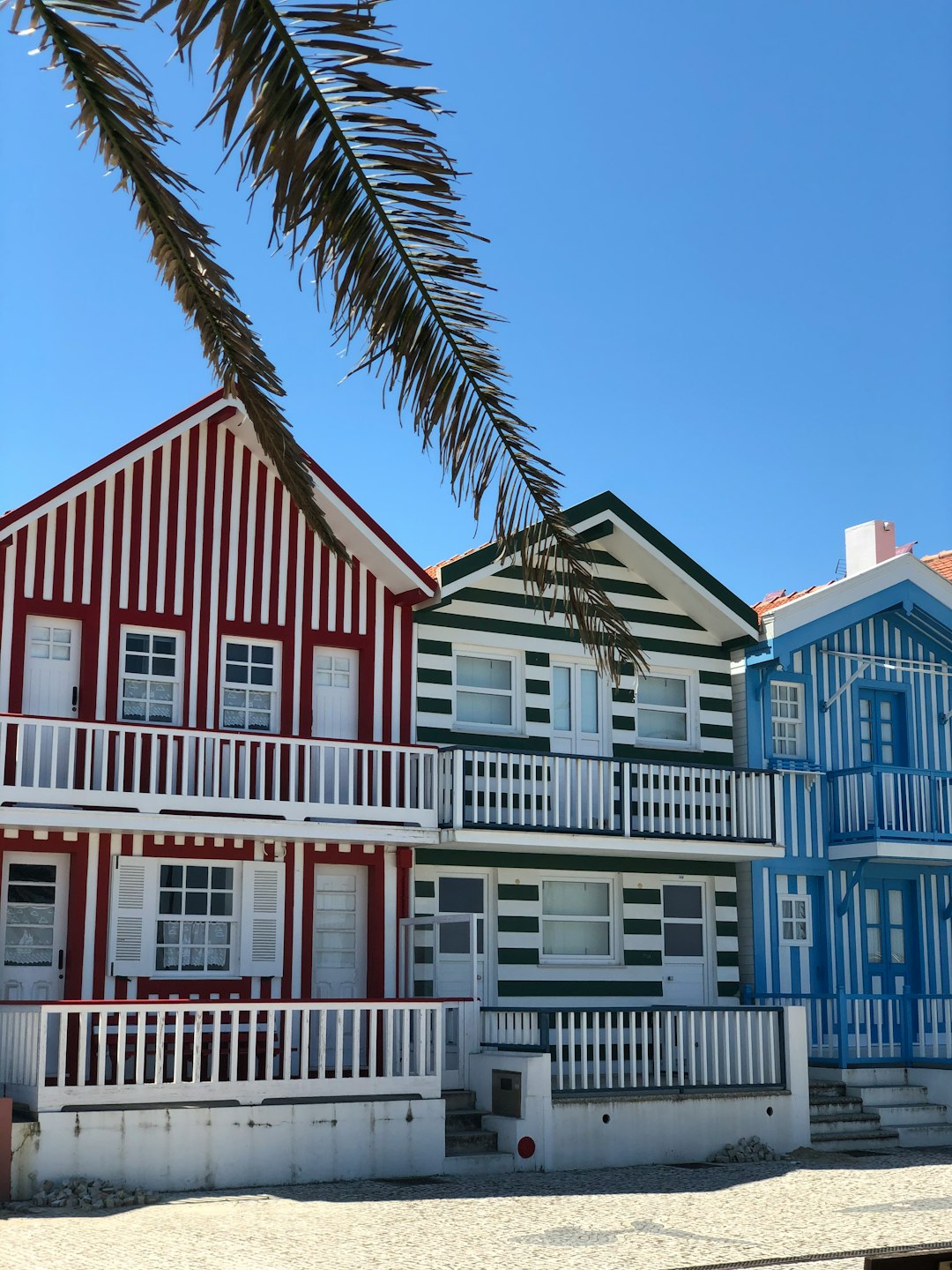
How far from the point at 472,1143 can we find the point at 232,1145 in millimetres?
2942

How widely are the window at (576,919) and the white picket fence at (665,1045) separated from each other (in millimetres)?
1895

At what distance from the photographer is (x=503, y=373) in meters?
6.45

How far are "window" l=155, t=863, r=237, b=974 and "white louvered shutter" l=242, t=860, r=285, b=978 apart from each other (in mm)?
167

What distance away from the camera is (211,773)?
18.3 m

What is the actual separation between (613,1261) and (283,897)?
876cm

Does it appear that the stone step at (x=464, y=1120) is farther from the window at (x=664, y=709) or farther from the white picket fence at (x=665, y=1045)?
the window at (x=664, y=709)

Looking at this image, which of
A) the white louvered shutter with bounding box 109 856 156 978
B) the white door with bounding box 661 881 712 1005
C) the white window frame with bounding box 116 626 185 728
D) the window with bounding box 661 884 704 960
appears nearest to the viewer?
the white louvered shutter with bounding box 109 856 156 978

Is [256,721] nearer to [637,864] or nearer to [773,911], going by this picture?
[637,864]

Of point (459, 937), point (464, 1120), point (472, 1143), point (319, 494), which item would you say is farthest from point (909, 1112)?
point (319, 494)

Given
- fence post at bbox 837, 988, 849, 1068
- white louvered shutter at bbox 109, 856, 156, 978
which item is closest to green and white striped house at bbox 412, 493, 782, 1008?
fence post at bbox 837, 988, 849, 1068

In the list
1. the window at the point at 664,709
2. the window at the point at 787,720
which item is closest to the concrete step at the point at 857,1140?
the window at the point at 787,720

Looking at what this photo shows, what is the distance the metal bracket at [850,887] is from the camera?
22.8m

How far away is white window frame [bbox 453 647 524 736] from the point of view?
21156 millimetres

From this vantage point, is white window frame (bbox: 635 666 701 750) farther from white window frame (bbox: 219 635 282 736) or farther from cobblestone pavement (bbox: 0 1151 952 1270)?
cobblestone pavement (bbox: 0 1151 952 1270)
